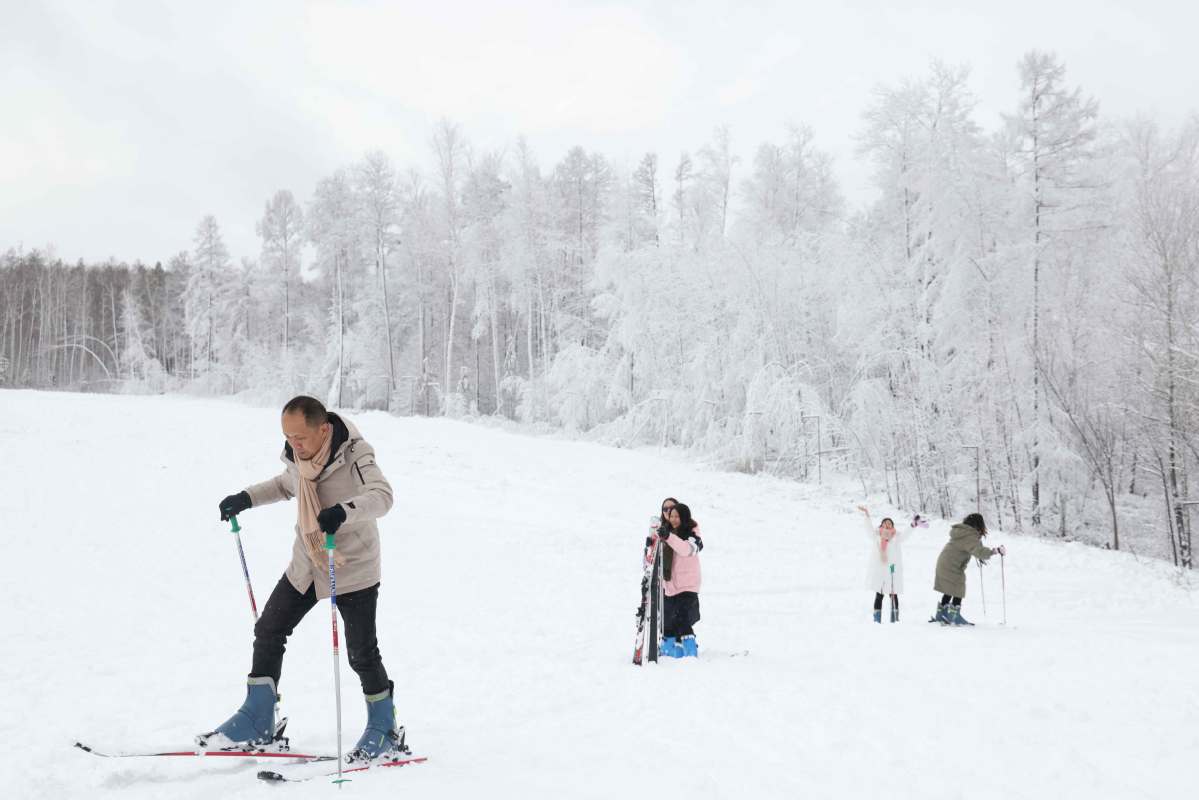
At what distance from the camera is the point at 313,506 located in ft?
11.5

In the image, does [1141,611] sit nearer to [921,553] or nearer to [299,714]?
[921,553]

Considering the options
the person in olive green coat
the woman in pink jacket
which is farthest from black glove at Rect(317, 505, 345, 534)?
the person in olive green coat

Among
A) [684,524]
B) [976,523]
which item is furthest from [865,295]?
[684,524]

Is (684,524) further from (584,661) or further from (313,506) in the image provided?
(313,506)

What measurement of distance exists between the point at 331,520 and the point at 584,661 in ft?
14.0

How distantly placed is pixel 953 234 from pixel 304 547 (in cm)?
2069

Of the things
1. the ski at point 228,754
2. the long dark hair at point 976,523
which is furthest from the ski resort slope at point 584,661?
the long dark hair at point 976,523

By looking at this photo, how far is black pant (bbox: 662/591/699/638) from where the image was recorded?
703 centimetres

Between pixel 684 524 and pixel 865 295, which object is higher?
pixel 865 295

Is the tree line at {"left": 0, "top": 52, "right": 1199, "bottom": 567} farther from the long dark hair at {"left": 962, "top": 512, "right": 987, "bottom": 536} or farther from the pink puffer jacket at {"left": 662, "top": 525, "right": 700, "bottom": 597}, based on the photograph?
the pink puffer jacket at {"left": 662, "top": 525, "right": 700, "bottom": 597}

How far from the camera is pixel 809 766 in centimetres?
394

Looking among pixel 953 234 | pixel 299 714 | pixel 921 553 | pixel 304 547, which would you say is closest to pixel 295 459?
pixel 304 547

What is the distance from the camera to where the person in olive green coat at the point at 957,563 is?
877 cm

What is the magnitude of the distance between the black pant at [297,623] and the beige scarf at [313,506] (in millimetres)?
209
